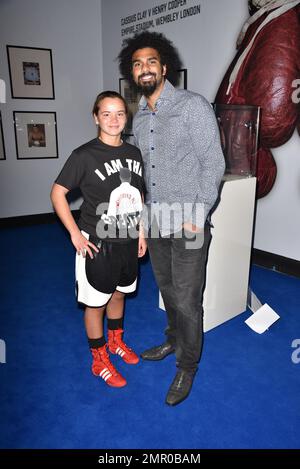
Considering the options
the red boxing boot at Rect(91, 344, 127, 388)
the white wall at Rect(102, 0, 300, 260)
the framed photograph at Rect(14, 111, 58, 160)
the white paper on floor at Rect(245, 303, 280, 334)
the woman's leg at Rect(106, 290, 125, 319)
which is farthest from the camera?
the framed photograph at Rect(14, 111, 58, 160)

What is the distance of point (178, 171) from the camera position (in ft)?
5.60

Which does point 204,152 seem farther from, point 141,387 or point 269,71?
point 269,71

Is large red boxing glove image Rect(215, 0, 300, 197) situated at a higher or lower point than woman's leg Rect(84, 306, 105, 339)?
higher

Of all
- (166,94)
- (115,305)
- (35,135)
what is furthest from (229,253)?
(35,135)

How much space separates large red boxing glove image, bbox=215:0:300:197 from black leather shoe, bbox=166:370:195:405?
7.60 feet

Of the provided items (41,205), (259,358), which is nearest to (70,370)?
(259,358)

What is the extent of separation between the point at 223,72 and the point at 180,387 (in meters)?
3.26

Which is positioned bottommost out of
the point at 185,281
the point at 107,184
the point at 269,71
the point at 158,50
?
the point at 185,281

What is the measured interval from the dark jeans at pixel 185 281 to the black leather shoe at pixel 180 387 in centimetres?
4

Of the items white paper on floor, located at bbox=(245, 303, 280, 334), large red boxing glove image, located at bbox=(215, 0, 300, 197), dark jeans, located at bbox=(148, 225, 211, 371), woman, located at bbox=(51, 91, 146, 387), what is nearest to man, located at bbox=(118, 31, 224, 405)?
dark jeans, located at bbox=(148, 225, 211, 371)

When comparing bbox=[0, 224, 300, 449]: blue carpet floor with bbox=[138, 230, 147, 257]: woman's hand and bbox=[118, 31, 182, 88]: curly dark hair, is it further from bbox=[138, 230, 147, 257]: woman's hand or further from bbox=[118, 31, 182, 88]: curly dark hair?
bbox=[118, 31, 182, 88]: curly dark hair

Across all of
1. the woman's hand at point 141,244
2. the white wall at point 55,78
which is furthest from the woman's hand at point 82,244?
the white wall at point 55,78

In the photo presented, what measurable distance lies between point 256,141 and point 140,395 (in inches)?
77.9

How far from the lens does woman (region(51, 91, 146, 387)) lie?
1.73 metres
